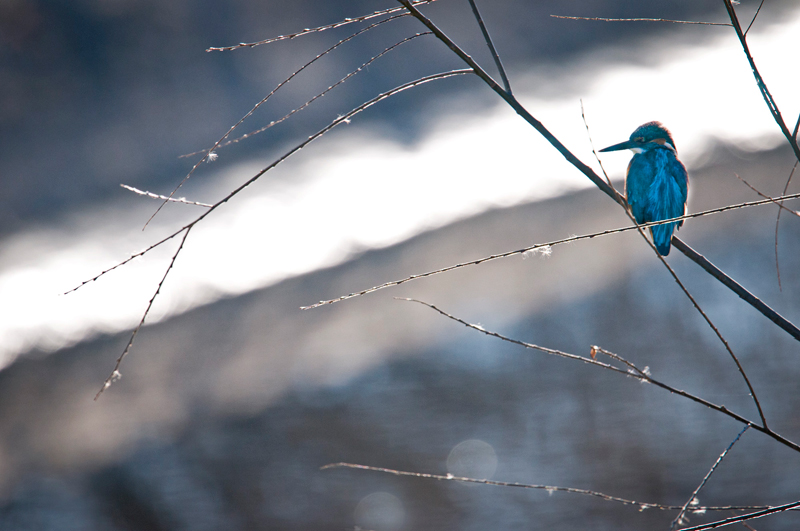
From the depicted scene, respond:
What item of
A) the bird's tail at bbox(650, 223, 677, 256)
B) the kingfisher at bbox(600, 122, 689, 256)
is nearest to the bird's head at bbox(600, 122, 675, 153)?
the kingfisher at bbox(600, 122, 689, 256)

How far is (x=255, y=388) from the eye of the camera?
6.51ft

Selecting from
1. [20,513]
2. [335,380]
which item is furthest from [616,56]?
[20,513]

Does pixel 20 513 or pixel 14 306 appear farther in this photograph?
pixel 14 306

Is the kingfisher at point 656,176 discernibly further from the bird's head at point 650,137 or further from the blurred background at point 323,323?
the blurred background at point 323,323

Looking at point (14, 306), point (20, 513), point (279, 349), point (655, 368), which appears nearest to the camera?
point (20, 513)

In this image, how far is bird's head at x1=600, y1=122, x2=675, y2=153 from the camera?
1.03 metres

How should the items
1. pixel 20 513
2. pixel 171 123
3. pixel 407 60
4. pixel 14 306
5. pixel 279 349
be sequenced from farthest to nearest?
pixel 407 60 < pixel 171 123 < pixel 14 306 < pixel 279 349 < pixel 20 513

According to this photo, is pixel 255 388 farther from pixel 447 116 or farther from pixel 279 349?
pixel 447 116

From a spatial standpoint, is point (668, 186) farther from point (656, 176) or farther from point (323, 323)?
point (323, 323)

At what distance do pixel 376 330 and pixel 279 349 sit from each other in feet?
1.27

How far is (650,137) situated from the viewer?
40.8 inches

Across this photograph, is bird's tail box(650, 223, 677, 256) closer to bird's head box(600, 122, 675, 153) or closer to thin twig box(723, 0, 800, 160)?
bird's head box(600, 122, 675, 153)

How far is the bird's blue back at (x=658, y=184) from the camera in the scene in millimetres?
1011

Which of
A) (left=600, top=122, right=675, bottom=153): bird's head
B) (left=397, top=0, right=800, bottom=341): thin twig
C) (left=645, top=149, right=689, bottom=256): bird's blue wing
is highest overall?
(left=600, top=122, right=675, bottom=153): bird's head
